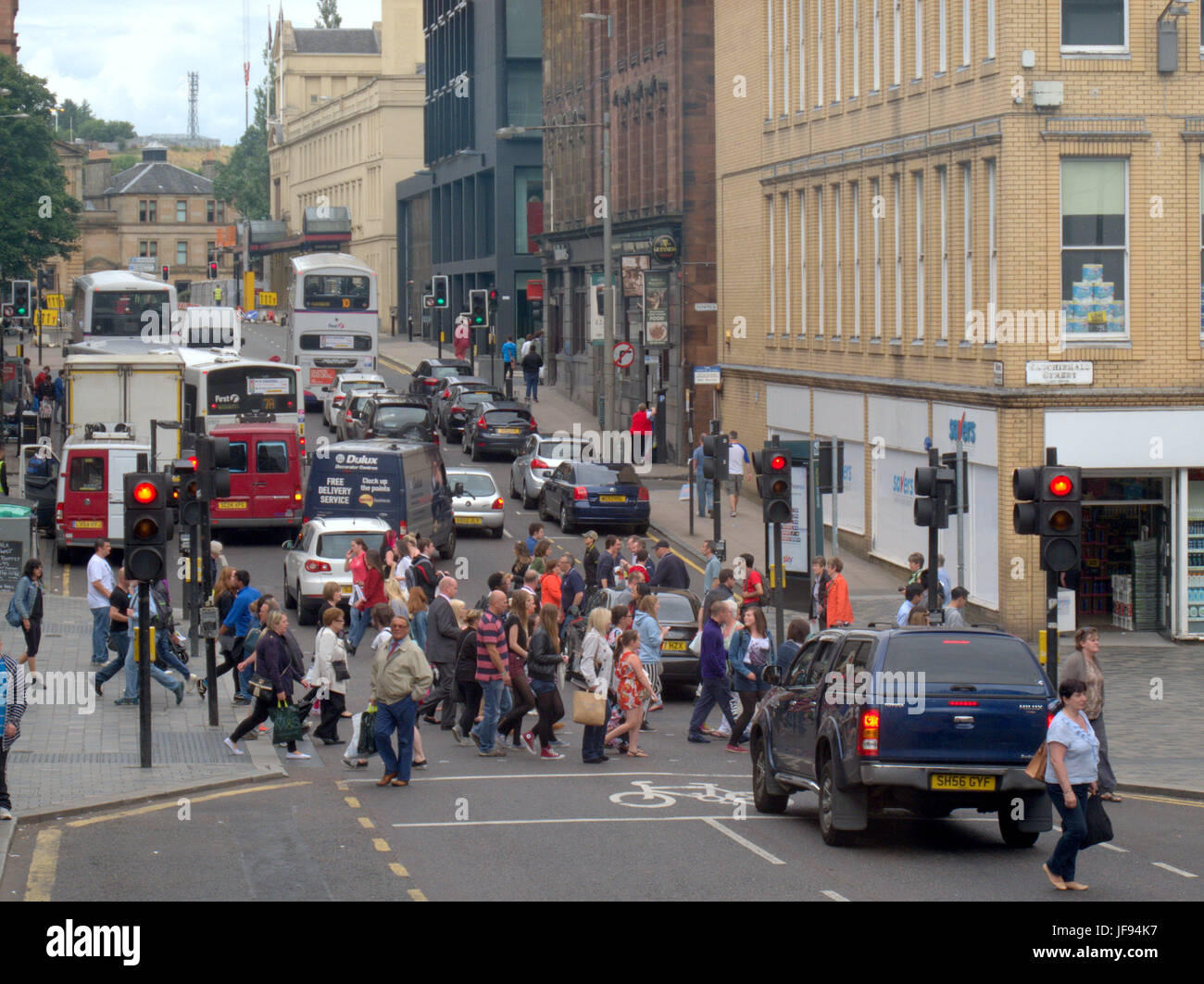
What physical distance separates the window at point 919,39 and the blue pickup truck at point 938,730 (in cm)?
2054

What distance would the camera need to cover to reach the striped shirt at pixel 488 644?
18.2m

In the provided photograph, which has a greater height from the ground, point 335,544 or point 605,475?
point 605,475

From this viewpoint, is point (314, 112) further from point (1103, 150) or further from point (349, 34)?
point (1103, 150)

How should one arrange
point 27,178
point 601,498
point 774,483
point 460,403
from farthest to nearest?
point 27,178 → point 460,403 → point 601,498 → point 774,483

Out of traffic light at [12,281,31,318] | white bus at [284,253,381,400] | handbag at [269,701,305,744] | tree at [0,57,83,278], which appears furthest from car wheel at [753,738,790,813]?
tree at [0,57,83,278]

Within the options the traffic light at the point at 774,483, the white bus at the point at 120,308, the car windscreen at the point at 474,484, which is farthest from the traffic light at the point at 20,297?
the traffic light at the point at 774,483

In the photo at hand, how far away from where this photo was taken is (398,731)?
16.6 metres

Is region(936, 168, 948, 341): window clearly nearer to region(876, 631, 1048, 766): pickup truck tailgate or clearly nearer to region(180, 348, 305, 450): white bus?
region(180, 348, 305, 450): white bus

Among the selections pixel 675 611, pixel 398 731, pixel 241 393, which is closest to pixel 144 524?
pixel 398 731

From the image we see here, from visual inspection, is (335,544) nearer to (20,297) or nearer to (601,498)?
(601,498)

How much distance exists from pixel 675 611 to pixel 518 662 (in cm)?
545

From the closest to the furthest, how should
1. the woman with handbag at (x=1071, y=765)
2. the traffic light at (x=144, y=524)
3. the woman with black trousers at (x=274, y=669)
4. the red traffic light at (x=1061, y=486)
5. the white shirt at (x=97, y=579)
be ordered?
the woman with handbag at (x=1071, y=765)
the red traffic light at (x=1061, y=486)
the traffic light at (x=144, y=524)
the woman with black trousers at (x=274, y=669)
the white shirt at (x=97, y=579)

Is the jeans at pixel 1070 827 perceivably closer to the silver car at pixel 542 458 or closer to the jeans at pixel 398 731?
the jeans at pixel 398 731

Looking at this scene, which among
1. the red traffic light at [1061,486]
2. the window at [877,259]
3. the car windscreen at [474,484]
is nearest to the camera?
the red traffic light at [1061,486]
